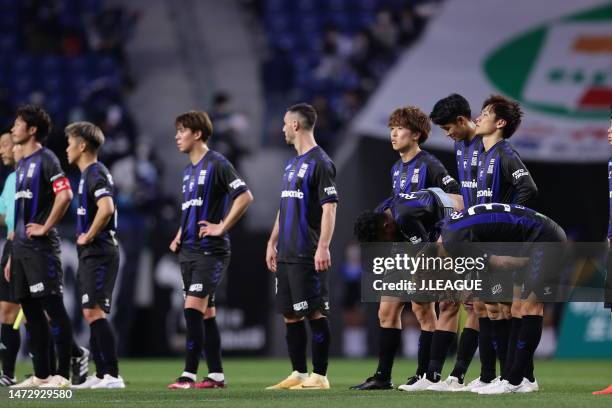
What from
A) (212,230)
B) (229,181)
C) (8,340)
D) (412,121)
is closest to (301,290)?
(212,230)

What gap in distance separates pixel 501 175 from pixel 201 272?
252cm

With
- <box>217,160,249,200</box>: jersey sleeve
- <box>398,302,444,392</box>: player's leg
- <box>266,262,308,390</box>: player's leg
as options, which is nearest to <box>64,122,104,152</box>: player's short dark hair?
<box>217,160,249,200</box>: jersey sleeve

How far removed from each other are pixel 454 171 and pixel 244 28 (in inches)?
337

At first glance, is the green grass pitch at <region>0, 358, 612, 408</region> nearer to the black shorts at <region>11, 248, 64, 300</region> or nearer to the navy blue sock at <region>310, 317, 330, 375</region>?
the navy blue sock at <region>310, 317, 330, 375</region>

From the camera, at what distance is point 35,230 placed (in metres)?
8.80

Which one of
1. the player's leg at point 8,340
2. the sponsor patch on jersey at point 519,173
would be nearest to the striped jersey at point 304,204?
the sponsor patch on jersey at point 519,173

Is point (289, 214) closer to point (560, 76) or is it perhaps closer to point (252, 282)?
point (252, 282)

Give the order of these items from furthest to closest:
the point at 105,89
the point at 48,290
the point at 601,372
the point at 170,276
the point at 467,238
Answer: the point at 105,89 → the point at 170,276 → the point at 601,372 → the point at 48,290 → the point at 467,238

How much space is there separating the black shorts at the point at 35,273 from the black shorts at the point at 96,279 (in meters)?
0.20

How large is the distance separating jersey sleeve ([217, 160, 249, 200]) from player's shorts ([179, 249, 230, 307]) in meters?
0.53

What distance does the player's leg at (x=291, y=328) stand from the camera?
28.9 feet

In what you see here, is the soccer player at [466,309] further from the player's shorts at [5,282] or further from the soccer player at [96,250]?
the player's shorts at [5,282]

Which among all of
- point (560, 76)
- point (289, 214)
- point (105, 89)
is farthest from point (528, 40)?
point (289, 214)

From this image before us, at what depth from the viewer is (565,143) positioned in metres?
17.1
